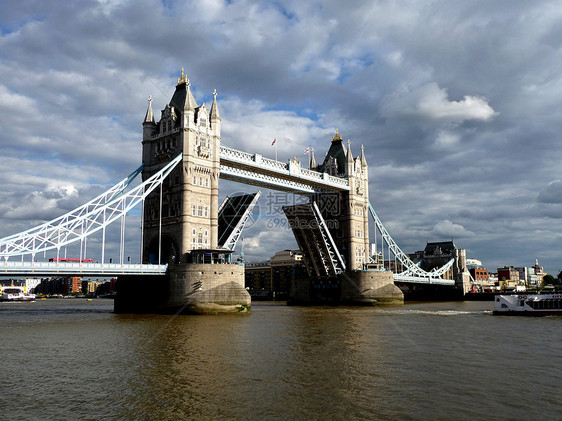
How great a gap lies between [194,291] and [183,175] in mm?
13151

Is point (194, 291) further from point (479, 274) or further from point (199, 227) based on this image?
point (479, 274)

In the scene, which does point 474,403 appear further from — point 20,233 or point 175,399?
point 20,233

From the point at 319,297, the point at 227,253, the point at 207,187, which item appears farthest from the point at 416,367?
the point at 319,297

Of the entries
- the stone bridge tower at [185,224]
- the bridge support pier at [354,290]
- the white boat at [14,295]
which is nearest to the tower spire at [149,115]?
the stone bridge tower at [185,224]

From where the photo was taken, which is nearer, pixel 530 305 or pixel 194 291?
A: pixel 194 291

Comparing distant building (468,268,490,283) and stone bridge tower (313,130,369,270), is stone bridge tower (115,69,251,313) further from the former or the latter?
distant building (468,268,490,283)

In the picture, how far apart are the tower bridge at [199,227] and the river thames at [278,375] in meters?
13.9

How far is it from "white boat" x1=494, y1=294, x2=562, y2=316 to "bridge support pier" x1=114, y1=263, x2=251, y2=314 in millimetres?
27757

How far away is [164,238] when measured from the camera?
57.4 m

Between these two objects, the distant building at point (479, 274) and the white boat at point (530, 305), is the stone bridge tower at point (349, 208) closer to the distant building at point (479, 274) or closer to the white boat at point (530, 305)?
the white boat at point (530, 305)

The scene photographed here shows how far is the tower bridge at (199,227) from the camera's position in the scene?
→ 158 feet

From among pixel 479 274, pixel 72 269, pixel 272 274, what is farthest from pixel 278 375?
pixel 479 274

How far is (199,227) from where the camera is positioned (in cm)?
5559

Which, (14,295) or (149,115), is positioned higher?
(149,115)
